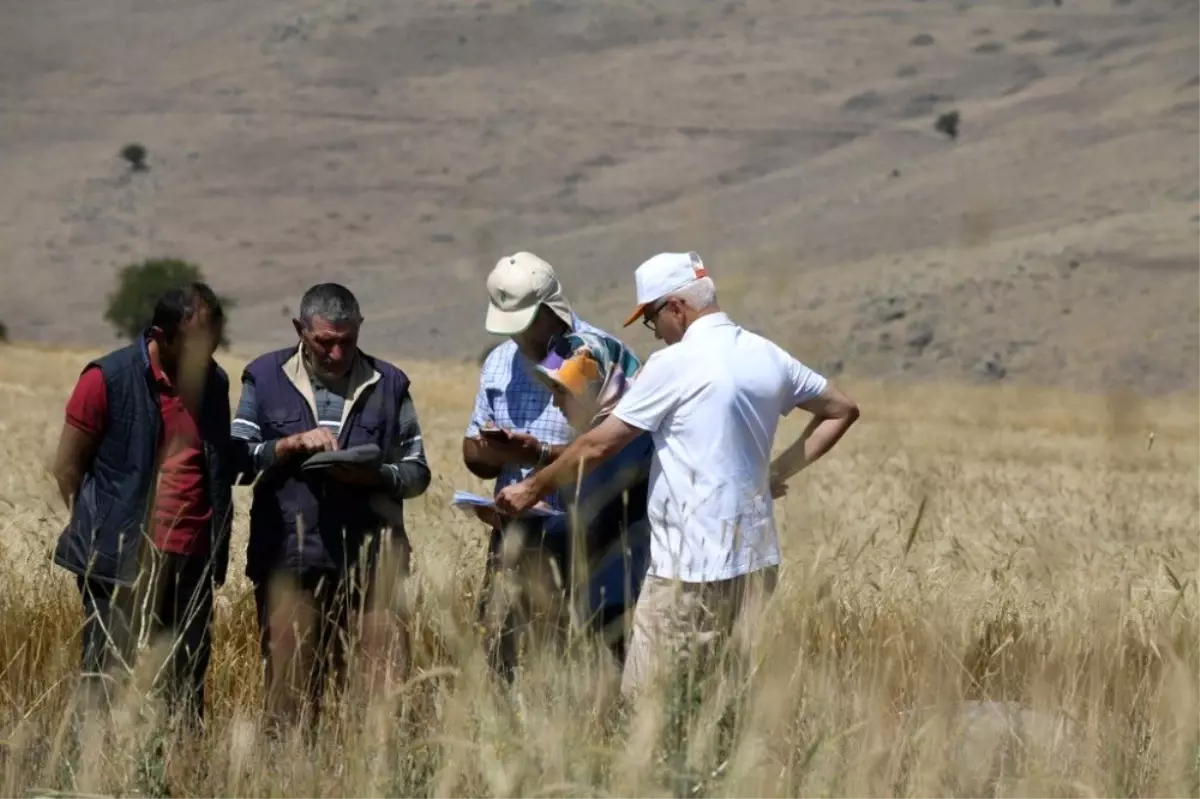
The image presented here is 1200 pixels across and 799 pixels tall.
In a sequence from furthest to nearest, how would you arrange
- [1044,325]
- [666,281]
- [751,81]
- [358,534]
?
[751,81]
[1044,325]
[358,534]
[666,281]

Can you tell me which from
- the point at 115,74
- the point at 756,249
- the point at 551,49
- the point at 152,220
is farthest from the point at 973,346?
the point at 115,74

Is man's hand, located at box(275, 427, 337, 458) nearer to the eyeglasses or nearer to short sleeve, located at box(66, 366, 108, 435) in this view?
short sleeve, located at box(66, 366, 108, 435)

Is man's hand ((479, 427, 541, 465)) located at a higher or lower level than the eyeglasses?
lower

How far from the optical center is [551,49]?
125 meters

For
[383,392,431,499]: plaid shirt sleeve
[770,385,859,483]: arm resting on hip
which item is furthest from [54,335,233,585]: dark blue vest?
[770,385,859,483]: arm resting on hip

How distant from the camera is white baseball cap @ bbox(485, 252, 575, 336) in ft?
17.6

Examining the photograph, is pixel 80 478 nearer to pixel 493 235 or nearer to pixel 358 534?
pixel 358 534

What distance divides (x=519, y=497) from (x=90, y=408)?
129cm

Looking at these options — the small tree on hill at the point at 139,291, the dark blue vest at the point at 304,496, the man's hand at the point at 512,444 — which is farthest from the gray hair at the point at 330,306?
the small tree on hill at the point at 139,291

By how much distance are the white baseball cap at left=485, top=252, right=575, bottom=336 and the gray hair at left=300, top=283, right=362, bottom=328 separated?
47 cm

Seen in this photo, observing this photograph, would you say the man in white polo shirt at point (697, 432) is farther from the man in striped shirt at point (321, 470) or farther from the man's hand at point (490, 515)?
the man in striped shirt at point (321, 470)

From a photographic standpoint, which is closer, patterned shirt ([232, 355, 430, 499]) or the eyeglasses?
the eyeglasses

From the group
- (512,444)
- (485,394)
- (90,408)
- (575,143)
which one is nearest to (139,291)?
(575,143)

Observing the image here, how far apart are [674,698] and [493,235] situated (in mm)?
1078
